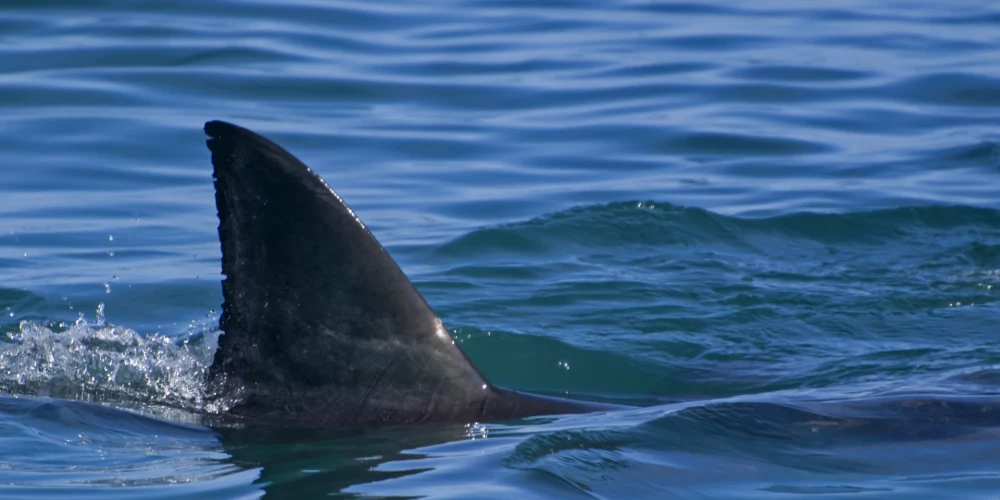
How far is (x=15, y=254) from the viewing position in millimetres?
7391

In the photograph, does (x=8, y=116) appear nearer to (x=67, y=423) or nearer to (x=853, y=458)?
(x=67, y=423)

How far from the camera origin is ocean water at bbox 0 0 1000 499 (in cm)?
388

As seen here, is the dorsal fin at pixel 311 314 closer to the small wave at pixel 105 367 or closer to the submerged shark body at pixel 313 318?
the submerged shark body at pixel 313 318

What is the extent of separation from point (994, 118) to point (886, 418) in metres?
7.21

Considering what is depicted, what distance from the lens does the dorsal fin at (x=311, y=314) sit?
146 inches

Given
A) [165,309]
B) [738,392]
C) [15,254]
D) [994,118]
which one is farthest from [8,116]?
[994,118]

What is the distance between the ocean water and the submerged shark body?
11 cm

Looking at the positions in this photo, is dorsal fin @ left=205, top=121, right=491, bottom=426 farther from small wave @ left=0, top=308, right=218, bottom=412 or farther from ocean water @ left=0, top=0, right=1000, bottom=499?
small wave @ left=0, top=308, right=218, bottom=412

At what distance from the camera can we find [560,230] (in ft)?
26.2

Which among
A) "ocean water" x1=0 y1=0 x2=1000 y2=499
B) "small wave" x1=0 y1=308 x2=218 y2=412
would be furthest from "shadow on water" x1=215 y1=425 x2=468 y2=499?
"small wave" x1=0 y1=308 x2=218 y2=412

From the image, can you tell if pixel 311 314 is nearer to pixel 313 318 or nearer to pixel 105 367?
pixel 313 318

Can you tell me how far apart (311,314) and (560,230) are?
4.24 metres

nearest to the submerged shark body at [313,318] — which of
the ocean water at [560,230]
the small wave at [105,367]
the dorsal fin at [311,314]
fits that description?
the dorsal fin at [311,314]

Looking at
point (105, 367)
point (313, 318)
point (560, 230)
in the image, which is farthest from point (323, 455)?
point (560, 230)
